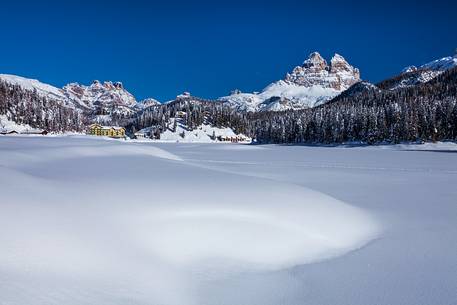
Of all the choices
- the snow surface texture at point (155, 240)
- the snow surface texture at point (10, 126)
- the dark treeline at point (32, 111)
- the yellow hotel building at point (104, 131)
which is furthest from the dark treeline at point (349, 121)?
the snow surface texture at point (155, 240)

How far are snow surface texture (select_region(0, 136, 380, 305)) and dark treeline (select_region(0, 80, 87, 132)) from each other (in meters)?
174

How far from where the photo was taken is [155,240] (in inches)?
312

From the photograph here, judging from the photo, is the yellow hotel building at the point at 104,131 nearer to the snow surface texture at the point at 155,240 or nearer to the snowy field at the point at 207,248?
the snowy field at the point at 207,248

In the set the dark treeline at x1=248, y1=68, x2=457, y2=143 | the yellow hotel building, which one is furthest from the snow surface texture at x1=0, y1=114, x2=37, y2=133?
the dark treeline at x1=248, y1=68, x2=457, y2=143

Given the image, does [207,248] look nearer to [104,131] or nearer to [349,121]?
[349,121]

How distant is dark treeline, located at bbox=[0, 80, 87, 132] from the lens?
543 feet

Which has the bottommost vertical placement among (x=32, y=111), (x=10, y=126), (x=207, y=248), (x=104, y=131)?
(x=207, y=248)

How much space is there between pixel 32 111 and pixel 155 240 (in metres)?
190

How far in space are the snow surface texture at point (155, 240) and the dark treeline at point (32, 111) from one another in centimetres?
17352

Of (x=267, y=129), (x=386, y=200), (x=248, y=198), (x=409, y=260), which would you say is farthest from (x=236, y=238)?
(x=267, y=129)

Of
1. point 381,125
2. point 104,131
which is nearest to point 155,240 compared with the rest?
point 381,125

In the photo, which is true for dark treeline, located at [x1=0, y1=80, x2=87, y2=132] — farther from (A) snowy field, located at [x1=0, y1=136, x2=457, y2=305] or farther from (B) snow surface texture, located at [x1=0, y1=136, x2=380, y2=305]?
(A) snowy field, located at [x1=0, y1=136, x2=457, y2=305]

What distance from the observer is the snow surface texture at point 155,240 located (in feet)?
19.7

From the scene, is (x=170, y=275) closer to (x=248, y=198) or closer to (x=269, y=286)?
(x=269, y=286)
